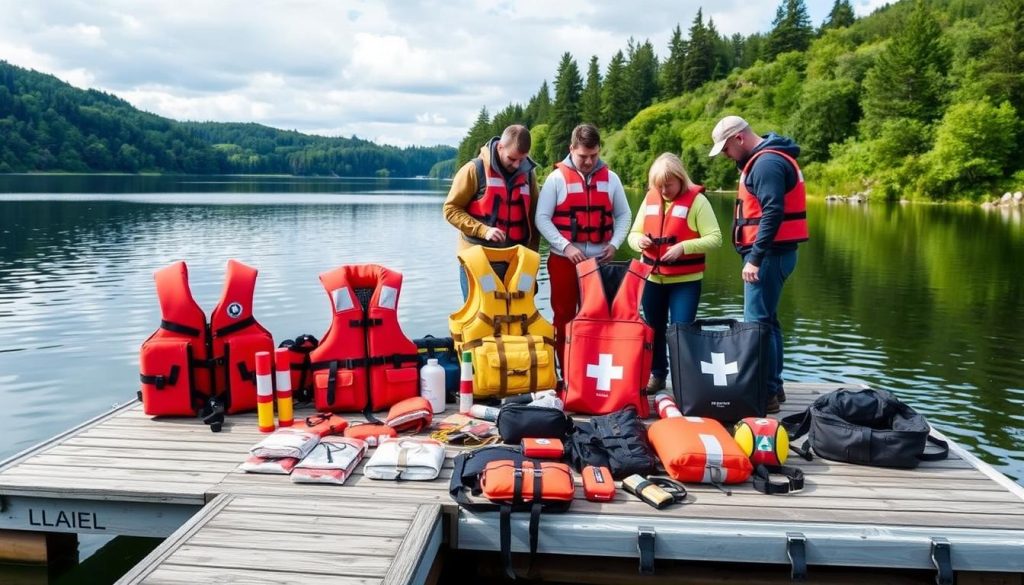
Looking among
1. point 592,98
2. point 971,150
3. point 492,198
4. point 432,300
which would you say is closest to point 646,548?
point 492,198

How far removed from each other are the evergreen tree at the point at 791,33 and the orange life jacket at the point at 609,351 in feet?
310

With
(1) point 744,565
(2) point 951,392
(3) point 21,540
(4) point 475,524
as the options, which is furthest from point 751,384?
(2) point 951,392

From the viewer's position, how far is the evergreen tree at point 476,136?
Answer: 343ft

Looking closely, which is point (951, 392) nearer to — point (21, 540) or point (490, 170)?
point (490, 170)

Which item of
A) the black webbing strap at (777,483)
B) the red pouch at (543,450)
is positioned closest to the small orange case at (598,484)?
the red pouch at (543,450)

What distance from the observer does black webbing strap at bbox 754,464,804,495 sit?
415 centimetres

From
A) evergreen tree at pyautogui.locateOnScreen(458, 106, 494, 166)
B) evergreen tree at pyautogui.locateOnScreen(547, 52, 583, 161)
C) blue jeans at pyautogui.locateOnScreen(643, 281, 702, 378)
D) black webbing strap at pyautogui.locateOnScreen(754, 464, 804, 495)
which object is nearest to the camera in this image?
black webbing strap at pyautogui.locateOnScreen(754, 464, 804, 495)

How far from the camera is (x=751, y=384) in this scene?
5102mm

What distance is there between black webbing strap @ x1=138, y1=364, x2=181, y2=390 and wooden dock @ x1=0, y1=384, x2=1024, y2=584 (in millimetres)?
701

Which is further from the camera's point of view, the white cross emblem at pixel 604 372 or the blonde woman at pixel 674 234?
the blonde woman at pixel 674 234

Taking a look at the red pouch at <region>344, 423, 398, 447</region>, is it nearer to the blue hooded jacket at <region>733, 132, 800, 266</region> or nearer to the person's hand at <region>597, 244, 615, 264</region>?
the person's hand at <region>597, 244, 615, 264</region>

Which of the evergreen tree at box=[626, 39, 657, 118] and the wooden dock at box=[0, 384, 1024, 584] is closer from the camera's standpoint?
the wooden dock at box=[0, 384, 1024, 584]

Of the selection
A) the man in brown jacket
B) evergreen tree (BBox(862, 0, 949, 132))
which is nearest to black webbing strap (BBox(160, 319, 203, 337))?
the man in brown jacket

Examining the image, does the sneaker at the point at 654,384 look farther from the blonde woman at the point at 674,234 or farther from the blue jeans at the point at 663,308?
the blonde woman at the point at 674,234
